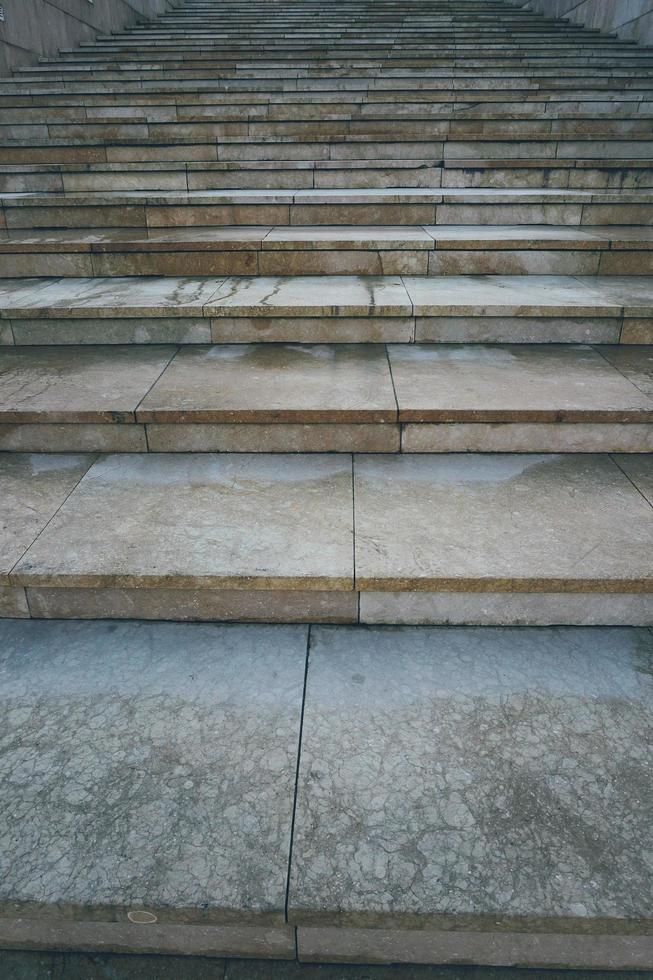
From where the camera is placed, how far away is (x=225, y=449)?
3320mm

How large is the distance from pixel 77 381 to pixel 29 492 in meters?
0.90

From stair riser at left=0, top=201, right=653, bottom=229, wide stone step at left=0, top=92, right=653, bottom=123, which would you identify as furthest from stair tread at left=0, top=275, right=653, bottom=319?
wide stone step at left=0, top=92, right=653, bottom=123

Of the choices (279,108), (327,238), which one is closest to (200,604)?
(327,238)

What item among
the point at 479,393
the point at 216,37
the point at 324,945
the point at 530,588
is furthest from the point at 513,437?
the point at 216,37

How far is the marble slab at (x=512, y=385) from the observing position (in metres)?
3.16

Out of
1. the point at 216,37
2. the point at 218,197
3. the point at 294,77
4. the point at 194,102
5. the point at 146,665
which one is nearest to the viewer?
the point at 146,665

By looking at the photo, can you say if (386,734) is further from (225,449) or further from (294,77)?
(294,77)

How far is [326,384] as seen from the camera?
348 centimetres

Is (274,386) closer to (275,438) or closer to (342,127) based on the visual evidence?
(275,438)

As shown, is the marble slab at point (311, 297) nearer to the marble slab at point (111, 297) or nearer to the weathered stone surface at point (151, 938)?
the marble slab at point (111, 297)

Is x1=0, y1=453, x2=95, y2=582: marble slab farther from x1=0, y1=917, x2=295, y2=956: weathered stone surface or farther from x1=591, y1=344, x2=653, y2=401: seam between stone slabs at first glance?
x1=591, y1=344, x2=653, y2=401: seam between stone slabs

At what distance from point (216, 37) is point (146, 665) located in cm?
1205

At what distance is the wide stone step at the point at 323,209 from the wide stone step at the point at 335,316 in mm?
1403

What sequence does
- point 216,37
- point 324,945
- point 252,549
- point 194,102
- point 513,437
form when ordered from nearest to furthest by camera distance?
1. point 324,945
2. point 252,549
3. point 513,437
4. point 194,102
5. point 216,37
